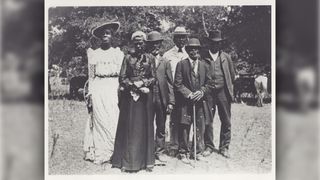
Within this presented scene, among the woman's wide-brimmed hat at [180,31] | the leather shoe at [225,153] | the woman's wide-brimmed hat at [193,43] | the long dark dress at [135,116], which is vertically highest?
the woman's wide-brimmed hat at [180,31]

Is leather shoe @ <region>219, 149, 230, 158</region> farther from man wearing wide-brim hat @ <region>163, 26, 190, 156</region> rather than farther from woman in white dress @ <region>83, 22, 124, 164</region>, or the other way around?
woman in white dress @ <region>83, 22, 124, 164</region>

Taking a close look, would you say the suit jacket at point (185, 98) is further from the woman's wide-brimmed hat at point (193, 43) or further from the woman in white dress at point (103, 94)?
the woman in white dress at point (103, 94)

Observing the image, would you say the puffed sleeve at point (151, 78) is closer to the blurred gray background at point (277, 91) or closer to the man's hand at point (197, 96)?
the man's hand at point (197, 96)

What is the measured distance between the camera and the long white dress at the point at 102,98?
114 cm

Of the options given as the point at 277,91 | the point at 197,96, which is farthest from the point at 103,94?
the point at 277,91

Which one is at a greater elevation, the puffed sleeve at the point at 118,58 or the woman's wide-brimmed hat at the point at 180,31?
the woman's wide-brimmed hat at the point at 180,31

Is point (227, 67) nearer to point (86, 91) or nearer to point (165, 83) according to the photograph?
point (165, 83)

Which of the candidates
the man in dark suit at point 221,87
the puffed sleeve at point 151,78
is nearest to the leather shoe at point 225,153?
the man in dark suit at point 221,87

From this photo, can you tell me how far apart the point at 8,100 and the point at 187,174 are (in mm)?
455

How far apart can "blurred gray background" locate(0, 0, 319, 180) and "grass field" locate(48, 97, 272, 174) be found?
0.03 metres

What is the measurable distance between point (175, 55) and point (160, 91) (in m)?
0.09

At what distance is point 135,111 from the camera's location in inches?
44.8

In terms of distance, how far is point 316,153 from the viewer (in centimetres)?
114

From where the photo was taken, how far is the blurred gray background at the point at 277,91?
114 centimetres
